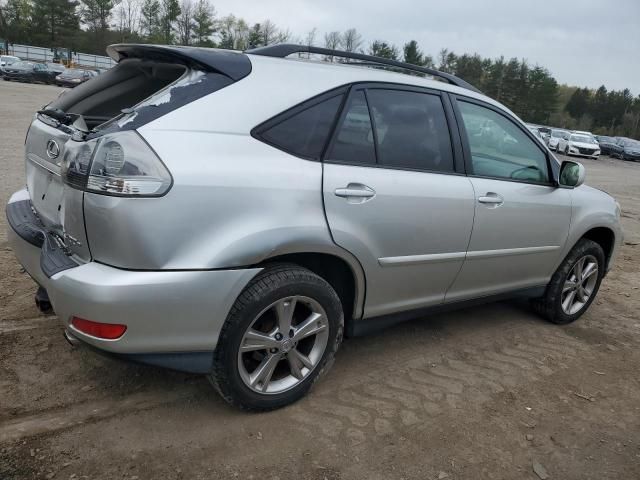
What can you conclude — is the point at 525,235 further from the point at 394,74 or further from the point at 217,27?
the point at 217,27

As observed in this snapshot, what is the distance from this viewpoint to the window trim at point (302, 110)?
97.7 inches

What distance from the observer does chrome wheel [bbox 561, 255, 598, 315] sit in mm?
4363

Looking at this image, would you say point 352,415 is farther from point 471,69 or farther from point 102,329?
point 471,69

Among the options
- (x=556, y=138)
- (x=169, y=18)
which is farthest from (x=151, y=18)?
(x=556, y=138)

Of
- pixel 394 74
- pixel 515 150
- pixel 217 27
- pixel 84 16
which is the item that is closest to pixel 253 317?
pixel 394 74

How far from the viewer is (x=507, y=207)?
348 cm

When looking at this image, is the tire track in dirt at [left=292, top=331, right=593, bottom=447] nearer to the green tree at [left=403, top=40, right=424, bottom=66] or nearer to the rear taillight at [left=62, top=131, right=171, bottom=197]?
the rear taillight at [left=62, top=131, right=171, bottom=197]

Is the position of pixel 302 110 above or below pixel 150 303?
above

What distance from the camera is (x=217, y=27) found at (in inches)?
2704

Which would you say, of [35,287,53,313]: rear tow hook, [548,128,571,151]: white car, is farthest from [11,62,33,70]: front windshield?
[35,287,53,313]: rear tow hook

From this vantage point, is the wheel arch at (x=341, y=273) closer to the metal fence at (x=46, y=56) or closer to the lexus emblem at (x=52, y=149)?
the lexus emblem at (x=52, y=149)

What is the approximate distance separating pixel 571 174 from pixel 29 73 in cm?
4125

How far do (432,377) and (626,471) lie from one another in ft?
3.53

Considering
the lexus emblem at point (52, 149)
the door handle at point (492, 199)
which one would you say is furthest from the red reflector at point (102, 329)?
the door handle at point (492, 199)
